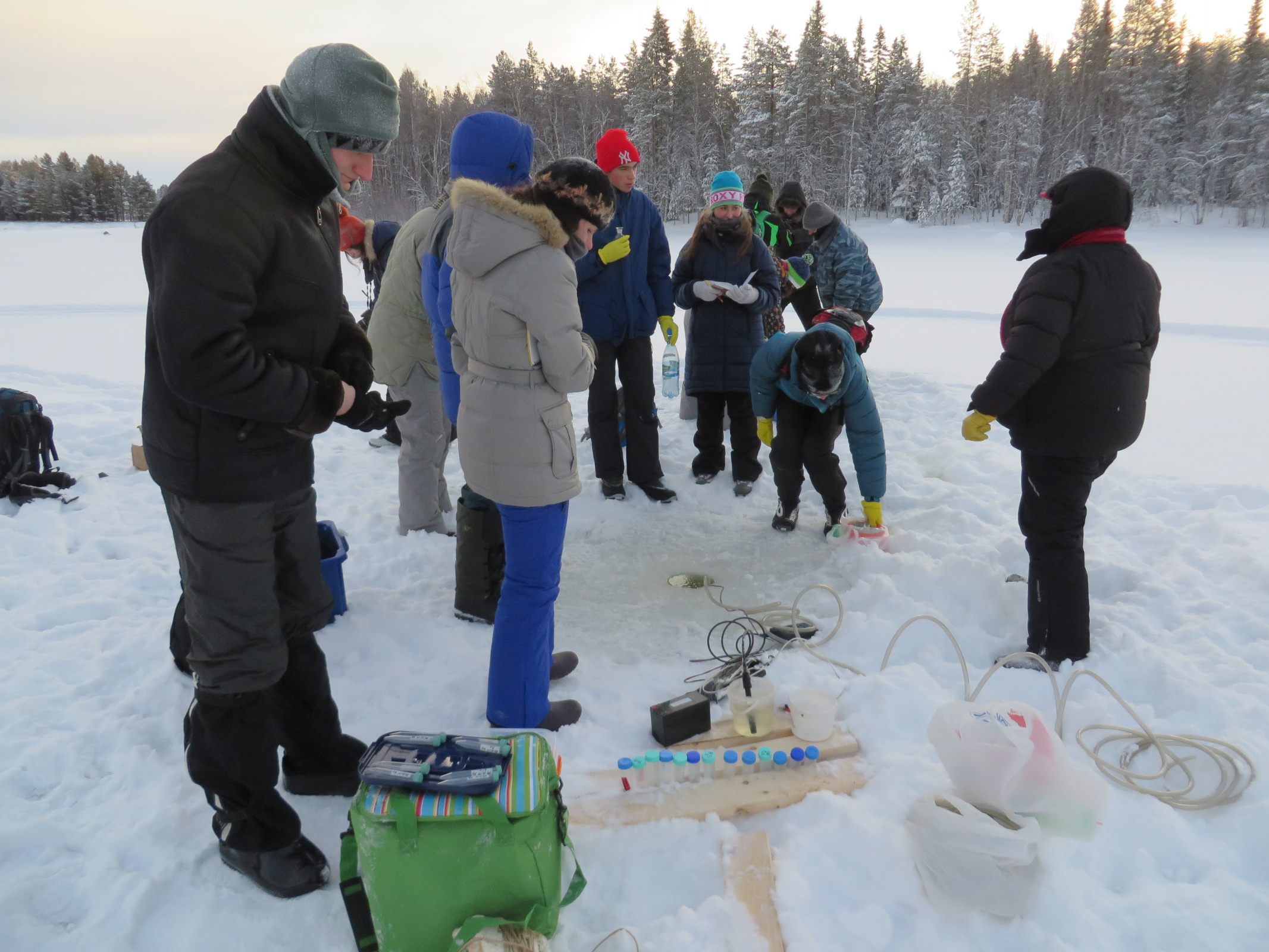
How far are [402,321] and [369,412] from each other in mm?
1879

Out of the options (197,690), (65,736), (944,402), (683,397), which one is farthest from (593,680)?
(944,402)

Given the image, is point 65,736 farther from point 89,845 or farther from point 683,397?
point 683,397

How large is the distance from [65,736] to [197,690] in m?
1.08

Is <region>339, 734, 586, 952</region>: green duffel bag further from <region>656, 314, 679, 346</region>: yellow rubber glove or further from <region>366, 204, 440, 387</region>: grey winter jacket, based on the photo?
<region>656, 314, 679, 346</region>: yellow rubber glove

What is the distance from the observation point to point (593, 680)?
9.34 ft

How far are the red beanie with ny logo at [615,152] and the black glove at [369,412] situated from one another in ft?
7.81

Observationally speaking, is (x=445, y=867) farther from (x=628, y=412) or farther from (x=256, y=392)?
(x=628, y=412)

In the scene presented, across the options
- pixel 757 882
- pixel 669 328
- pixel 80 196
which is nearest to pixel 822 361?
pixel 669 328

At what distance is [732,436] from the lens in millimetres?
4781

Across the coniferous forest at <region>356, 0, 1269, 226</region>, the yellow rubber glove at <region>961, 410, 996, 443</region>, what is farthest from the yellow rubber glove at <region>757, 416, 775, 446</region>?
the coniferous forest at <region>356, 0, 1269, 226</region>

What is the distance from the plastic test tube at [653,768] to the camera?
2.19 meters

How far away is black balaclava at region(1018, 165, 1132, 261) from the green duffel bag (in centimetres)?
246

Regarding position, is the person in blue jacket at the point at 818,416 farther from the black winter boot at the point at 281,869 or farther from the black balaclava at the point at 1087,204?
the black winter boot at the point at 281,869

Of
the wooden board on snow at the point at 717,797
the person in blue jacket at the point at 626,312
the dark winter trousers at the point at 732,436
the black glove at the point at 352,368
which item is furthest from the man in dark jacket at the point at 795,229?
the black glove at the point at 352,368
